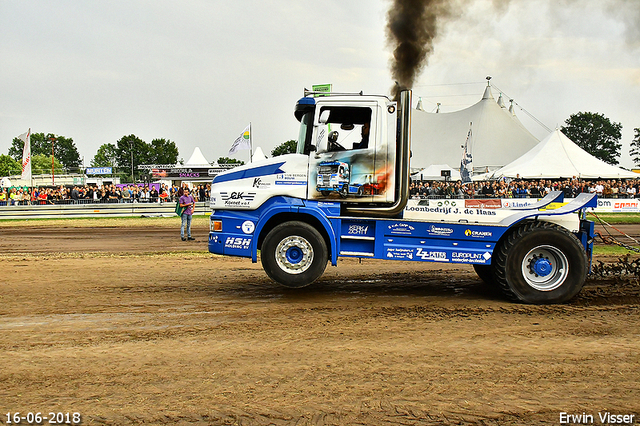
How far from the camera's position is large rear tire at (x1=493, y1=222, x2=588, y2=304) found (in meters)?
6.93

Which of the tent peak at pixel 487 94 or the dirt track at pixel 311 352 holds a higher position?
the tent peak at pixel 487 94

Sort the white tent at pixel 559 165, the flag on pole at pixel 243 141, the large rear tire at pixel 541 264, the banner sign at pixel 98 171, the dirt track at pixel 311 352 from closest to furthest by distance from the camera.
→ 1. the dirt track at pixel 311 352
2. the large rear tire at pixel 541 264
3. the white tent at pixel 559 165
4. the flag on pole at pixel 243 141
5. the banner sign at pixel 98 171

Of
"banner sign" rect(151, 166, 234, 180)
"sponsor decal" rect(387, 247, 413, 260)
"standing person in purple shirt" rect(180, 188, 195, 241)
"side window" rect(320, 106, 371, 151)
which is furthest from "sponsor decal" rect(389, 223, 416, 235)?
"banner sign" rect(151, 166, 234, 180)

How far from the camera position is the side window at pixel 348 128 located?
7156mm

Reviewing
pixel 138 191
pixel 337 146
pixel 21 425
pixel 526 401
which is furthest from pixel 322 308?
pixel 138 191

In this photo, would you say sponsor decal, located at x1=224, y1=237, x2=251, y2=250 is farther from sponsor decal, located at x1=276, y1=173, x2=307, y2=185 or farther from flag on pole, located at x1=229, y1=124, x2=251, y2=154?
flag on pole, located at x1=229, y1=124, x2=251, y2=154

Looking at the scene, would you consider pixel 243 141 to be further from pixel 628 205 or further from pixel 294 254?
pixel 294 254

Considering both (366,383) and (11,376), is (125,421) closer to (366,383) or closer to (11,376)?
(11,376)

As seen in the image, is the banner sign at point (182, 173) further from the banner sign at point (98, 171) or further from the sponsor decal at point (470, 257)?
the sponsor decal at point (470, 257)

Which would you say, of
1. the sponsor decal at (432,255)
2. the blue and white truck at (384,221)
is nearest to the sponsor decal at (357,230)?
the blue and white truck at (384,221)

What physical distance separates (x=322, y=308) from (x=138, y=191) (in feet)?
90.3

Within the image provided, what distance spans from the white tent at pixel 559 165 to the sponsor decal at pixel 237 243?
1062 inches

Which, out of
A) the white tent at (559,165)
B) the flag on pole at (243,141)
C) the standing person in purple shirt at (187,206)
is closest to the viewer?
the standing person in purple shirt at (187,206)

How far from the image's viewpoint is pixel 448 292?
314 inches
